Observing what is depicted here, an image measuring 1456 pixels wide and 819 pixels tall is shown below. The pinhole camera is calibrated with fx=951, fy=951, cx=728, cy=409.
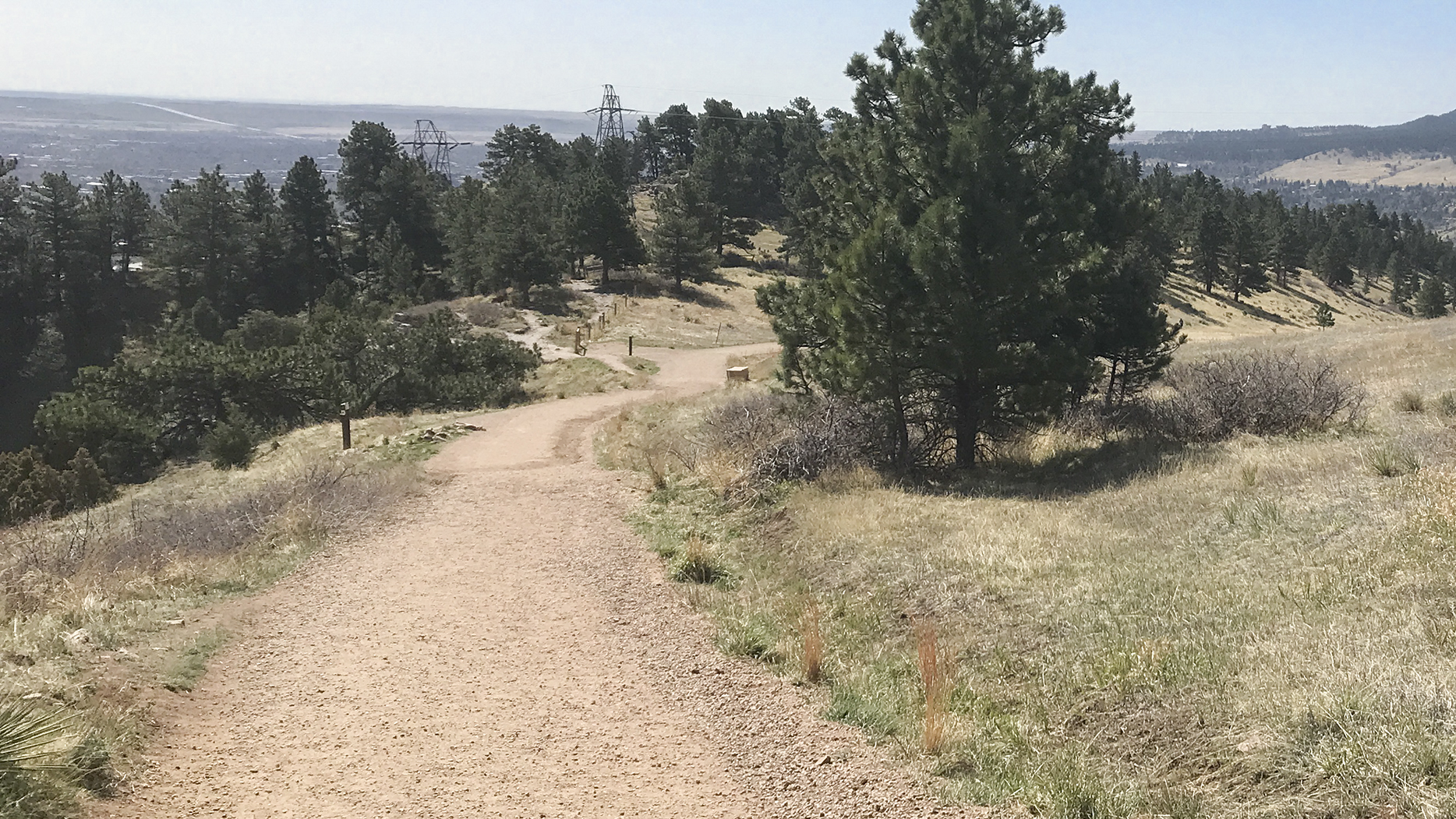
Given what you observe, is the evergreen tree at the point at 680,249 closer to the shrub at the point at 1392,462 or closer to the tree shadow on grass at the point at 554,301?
the tree shadow on grass at the point at 554,301

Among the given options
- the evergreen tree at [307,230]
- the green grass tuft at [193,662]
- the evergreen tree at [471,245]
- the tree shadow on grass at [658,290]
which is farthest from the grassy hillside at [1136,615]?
the evergreen tree at [307,230]

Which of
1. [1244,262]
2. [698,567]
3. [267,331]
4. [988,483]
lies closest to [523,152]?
[267,331]

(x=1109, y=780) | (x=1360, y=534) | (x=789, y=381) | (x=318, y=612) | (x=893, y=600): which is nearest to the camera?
(x=1109, y=780)

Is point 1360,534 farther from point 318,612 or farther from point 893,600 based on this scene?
point 318,612

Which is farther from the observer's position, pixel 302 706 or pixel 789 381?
pixel 789 381

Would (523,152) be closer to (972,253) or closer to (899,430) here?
(899,430)

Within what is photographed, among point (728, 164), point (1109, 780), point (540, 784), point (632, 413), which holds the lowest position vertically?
Answer: point (632, 413)

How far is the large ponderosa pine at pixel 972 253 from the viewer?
13.6 m

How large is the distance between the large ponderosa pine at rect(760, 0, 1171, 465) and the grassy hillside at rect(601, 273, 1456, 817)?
5.21ft

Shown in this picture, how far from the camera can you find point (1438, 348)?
2217 cm

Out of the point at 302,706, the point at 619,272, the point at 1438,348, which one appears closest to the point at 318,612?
the point at 302,706

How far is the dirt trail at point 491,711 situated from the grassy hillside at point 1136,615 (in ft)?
1.83

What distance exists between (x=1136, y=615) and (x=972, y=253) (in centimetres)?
735

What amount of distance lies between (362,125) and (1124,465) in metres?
73.8
